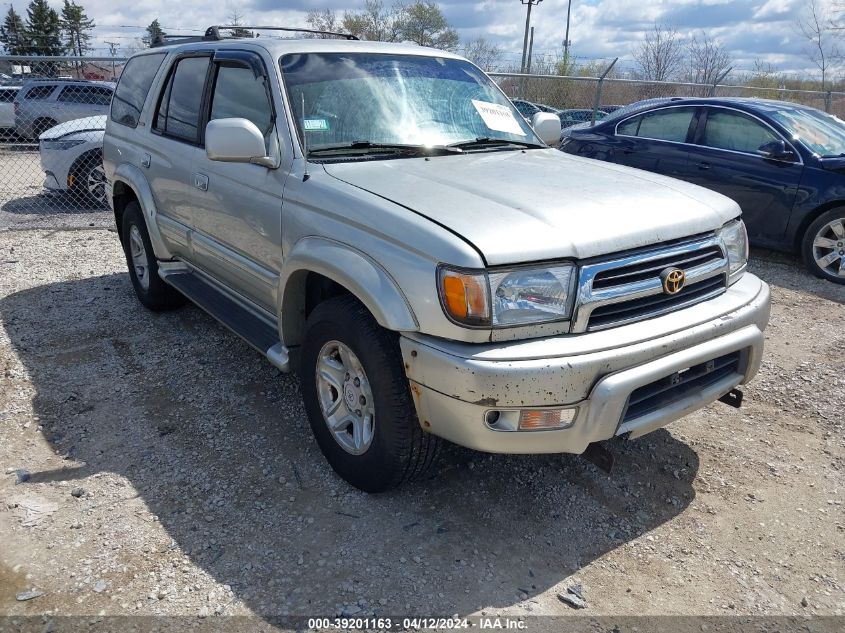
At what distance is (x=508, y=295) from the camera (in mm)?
2480

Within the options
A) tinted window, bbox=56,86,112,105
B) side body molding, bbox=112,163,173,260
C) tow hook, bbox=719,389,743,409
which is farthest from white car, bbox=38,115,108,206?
tow hook, bbox=719,389,743,409

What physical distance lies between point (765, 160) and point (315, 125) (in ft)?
17.9

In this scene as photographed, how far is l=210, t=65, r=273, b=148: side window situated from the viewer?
3566 mm

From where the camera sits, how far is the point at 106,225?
28.6ft

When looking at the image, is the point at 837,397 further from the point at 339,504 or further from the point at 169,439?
the point at 169,439

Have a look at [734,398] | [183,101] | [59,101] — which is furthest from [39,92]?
[734,398]

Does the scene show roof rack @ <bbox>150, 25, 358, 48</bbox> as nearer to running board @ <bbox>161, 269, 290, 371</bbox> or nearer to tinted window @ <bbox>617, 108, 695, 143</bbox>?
running board @ <bbox>161, 269, 290, 371</bbox>

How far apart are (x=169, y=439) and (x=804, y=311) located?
17.0 feet

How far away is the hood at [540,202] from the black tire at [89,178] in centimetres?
745

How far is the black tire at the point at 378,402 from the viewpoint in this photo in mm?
2736

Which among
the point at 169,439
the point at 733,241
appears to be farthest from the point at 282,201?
the point at 733,241

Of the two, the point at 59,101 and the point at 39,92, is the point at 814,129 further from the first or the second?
the point at 39,92

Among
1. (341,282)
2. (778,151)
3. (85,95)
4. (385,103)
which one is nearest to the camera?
(341,282)

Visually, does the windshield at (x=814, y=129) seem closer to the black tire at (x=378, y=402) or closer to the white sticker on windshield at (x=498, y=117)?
the white sticker on windshield at (x=498, y=117)
